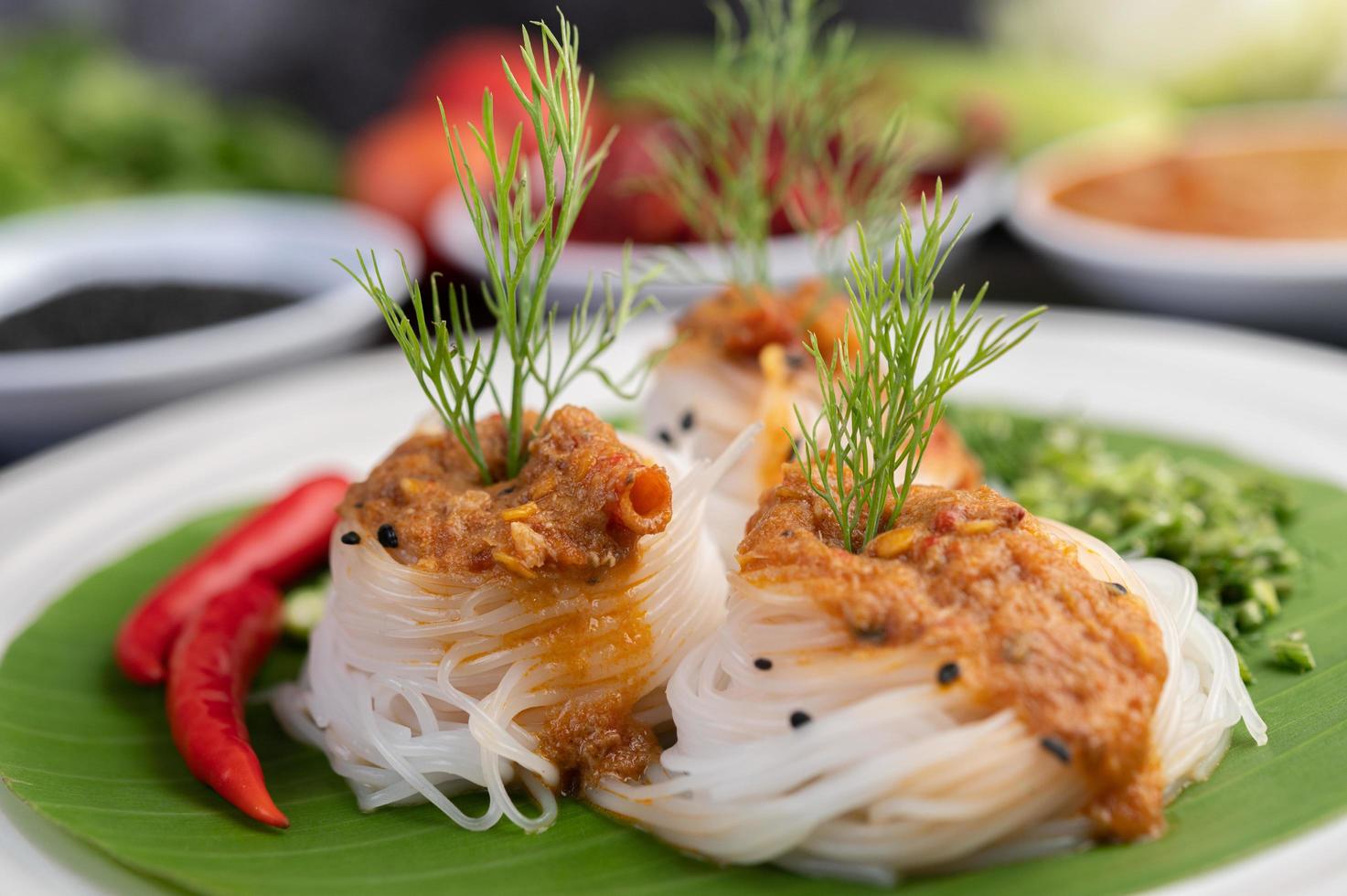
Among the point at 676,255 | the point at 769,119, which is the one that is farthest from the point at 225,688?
the point at 676,255

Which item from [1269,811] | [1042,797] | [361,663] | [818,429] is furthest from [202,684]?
[1269,811]

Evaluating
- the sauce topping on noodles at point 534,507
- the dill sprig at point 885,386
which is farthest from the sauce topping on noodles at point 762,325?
A: the dill sprig at point 885,386

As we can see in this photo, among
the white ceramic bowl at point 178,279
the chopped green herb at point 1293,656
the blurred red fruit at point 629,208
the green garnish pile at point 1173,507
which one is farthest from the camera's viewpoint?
the blurred red fruit at point 629,208

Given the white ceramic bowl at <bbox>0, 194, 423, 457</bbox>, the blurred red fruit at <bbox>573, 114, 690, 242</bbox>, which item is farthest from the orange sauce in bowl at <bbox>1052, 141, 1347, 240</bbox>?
the white ceramic bowl at <bbox>0, 194, 423, 457</bbox>

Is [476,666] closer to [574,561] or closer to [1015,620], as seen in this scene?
[574,561]

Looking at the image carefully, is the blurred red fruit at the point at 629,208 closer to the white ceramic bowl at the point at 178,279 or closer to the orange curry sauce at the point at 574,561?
the white ceramic bowl at the point at 178,279

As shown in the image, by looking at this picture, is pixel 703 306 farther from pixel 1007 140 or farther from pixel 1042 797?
pixel 1007 140

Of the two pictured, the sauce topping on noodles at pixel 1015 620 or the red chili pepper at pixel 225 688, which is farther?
the red chili pepper at pixel 225 688
